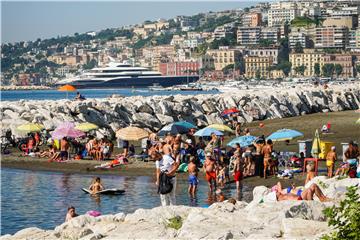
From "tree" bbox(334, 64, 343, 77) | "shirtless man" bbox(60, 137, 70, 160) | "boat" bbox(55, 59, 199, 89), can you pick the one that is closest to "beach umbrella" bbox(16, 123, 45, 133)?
"shirtless man" bbox(60, 137, 70, 160)

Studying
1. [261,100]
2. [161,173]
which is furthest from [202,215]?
[261,100]

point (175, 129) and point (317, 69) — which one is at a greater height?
point (175, 129)

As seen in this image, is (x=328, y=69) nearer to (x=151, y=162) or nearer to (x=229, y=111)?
(x=229, y=111)

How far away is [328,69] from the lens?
195 meters

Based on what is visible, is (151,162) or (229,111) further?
(229,111)

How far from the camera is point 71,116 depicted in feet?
123

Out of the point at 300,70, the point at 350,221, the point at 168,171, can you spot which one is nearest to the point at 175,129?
the point at 168,171

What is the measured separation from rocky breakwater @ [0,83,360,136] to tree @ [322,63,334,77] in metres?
138

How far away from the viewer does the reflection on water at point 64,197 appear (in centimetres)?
1894

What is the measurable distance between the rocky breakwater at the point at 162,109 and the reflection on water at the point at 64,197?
32.5ft

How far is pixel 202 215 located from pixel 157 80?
134 meters

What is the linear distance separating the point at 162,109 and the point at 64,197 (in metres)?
19.8

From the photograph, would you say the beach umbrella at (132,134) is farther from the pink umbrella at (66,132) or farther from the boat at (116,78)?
the boat at (116,78)

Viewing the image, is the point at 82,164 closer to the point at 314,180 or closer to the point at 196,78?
the point at 314,180
